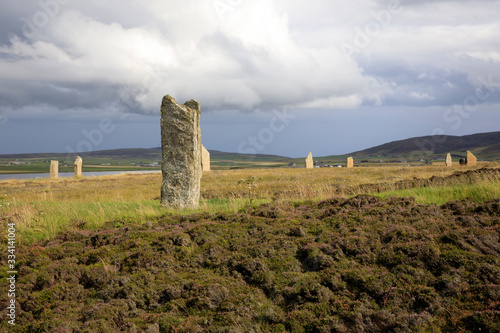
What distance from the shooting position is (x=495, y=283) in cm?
516

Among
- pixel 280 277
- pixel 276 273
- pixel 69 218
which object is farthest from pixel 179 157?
pixel 280 277

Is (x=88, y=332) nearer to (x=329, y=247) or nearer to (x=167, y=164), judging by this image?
(x=329, y=247)

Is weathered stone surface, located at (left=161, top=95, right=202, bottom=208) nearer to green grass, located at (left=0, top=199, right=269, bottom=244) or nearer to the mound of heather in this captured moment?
green grass, located at (left=0, top=199, right=269, bottom=244)

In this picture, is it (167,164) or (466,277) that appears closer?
(466,277)

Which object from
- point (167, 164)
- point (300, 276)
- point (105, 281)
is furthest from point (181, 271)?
point (167, 164)

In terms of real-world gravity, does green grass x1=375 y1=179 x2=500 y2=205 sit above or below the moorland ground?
above

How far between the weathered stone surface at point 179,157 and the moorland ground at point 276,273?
321 cm

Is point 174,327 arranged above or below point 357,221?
below

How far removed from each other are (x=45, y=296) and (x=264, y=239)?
4.46m

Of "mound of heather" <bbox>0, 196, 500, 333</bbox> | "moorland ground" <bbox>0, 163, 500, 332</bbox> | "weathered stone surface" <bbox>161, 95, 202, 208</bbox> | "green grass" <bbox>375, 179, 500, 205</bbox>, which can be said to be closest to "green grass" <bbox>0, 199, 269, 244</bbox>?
"moorland ground" <bbox>0, 163, 500, 332</bbox>

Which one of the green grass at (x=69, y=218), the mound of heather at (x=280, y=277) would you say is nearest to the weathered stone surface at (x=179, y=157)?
the green grass at (x=69, y=218)

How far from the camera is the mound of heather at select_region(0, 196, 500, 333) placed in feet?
16.2

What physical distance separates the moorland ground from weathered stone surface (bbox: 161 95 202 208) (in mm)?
3210

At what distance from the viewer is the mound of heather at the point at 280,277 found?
16.2 feet
